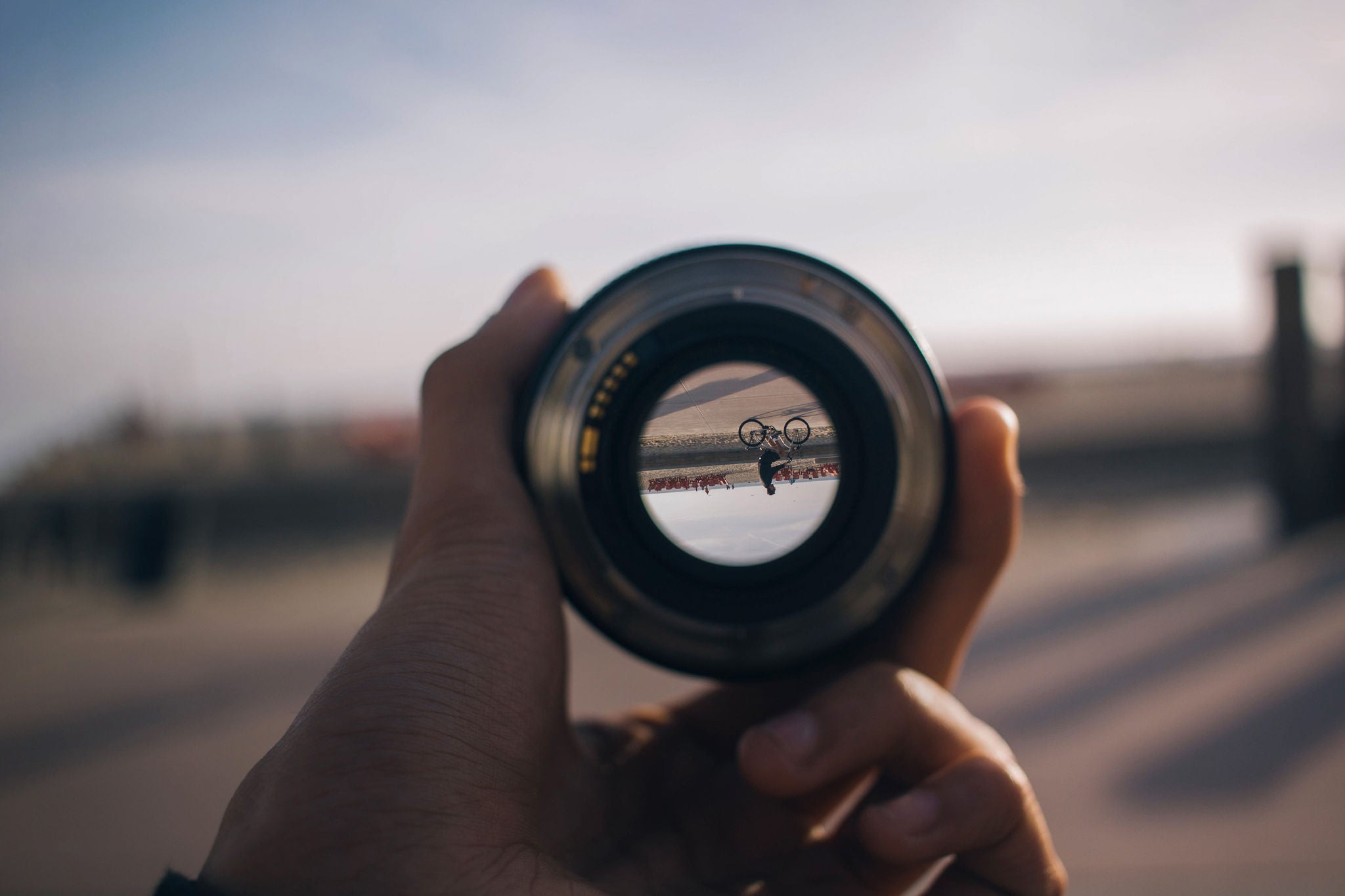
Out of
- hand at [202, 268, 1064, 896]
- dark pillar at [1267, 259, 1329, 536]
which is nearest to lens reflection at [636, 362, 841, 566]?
hand at [202, 268, 1064, 896]

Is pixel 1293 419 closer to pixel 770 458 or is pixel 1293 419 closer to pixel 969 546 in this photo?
pixel 969 546

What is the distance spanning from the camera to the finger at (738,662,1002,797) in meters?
0.97

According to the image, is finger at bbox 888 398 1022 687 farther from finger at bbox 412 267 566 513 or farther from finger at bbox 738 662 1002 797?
finger at bbox 412 267 566 513

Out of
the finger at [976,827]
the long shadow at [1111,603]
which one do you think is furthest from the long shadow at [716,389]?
the long shadow at [1111,603]

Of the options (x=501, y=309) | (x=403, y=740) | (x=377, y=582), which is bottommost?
(x=377, y=582)

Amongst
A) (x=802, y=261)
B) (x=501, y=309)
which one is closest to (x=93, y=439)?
(x=501, y=309)

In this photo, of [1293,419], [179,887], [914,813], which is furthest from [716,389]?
[1293,419]

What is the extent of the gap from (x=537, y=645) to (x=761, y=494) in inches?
12.8

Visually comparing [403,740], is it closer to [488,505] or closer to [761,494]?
[488,505]

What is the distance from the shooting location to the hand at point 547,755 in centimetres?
79

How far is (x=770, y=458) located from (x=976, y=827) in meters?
0.50

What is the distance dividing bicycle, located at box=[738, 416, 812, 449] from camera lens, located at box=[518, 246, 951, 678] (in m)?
0.02

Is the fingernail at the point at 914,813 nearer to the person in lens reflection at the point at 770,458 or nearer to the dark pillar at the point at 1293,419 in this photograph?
the person in lens reflection at the point at 770,458

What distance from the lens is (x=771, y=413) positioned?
95cm
